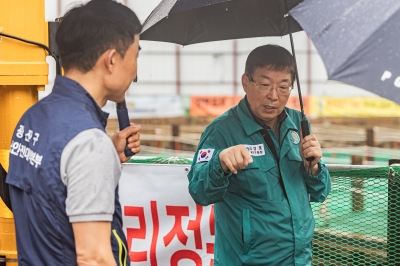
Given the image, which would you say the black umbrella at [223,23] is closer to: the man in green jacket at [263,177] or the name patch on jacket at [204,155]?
the man in green jacket at [263,177]

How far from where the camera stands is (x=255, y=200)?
2854mm

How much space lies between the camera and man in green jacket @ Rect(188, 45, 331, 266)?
2844mm

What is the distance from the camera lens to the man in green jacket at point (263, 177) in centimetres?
284

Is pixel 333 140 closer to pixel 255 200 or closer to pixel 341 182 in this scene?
pixel 341 182

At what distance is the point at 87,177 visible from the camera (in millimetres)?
1665

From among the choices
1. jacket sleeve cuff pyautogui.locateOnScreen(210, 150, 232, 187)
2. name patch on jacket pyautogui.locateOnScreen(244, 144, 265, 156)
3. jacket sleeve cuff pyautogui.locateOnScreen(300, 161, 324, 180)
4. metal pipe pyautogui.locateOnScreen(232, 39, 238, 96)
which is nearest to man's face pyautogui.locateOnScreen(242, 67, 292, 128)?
name patch on jacket pyautogui.locateOnScreen(244, 144, 265, 156)

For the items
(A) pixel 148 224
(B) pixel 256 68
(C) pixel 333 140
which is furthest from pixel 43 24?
(C) pixel 333 140

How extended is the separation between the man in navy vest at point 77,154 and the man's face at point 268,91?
116 centimetres

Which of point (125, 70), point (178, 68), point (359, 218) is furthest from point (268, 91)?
point (178, 68)

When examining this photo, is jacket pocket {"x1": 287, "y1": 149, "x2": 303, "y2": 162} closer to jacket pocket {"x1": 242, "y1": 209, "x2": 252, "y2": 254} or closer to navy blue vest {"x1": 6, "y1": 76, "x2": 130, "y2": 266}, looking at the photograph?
jacket pocket {"x1": 242, "y1": 209, "x2": 252, "y2": 254}

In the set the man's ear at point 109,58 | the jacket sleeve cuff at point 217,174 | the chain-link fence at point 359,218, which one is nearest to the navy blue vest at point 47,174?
the man's ear at point 109,58

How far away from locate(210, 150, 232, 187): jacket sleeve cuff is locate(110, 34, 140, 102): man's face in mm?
860

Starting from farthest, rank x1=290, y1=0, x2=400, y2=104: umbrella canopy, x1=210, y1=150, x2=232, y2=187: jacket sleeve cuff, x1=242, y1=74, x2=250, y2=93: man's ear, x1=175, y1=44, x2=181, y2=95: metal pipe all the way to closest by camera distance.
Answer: x1=175, y1=44, x2=181, y2=95: metal pipe < x1=242, y1=74, x2=250, y2=93: man's ear < x1=210, y1=150, x2=232, y2=187: jacket sleeve cuff < x1=290, y1=0, x2=400, y2=104: umbrella canopy

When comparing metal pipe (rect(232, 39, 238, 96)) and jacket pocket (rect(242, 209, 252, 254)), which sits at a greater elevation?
metal pipe (rect(232, 39, 238, 96))
